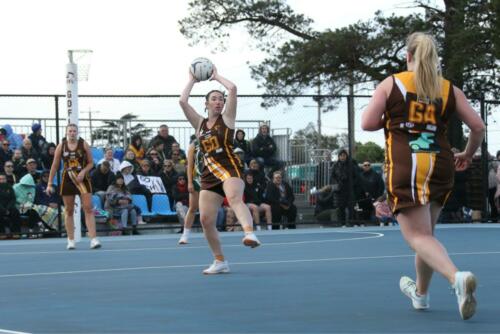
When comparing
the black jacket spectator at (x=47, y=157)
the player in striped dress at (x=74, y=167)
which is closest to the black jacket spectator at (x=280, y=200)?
the black jacket spectator at (x=47, y=157)

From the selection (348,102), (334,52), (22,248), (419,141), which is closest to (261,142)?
(348,102)

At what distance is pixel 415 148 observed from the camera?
706 centimetres

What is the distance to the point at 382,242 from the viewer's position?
55.9 ft

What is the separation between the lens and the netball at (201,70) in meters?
12.0

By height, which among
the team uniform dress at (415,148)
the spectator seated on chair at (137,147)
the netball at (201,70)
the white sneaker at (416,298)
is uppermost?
the netball at (201,70)

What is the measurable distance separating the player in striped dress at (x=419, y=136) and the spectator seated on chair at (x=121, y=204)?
14789mm

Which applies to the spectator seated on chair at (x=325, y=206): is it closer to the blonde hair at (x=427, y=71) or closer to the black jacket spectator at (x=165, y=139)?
the black jacket spectator at (x=165, y=139)

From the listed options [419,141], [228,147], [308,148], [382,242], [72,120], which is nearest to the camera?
[419,141]

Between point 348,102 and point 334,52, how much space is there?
1058cm

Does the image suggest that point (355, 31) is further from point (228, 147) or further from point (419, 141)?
point (419, 141)

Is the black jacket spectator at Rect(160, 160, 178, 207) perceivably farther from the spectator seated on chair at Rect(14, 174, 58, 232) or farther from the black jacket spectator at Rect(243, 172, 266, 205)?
the spectator seated on chair at Rect(14, 174, 58, 232)

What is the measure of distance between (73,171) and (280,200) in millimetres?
7799

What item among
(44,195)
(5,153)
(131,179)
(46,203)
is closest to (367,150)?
(131,179)

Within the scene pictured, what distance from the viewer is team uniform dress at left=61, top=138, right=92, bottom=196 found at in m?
16.4
